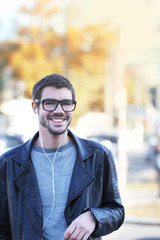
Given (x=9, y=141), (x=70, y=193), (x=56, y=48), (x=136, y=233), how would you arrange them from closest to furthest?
(x=70, y=193), (x=136, y=233), (x=9, y=141), (x=56, y=48)

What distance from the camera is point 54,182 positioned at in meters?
1.84

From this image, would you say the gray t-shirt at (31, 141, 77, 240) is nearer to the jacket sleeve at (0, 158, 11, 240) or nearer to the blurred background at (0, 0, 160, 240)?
the jacket sleeve at (0, 158, 11, 240)

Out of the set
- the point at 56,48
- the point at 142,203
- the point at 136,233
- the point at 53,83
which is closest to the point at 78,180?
the point at 53,83

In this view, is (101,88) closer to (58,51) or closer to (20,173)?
(58,51)

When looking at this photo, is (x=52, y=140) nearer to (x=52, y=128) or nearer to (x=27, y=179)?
(x=52, y=128)

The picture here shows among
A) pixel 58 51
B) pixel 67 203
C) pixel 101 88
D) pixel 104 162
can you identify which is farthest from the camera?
pixel 101 88

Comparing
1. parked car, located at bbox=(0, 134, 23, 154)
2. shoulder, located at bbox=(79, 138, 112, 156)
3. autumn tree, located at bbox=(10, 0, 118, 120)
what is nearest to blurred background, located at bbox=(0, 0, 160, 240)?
autumn tree, located at bbox=(10, 0, 118, 120)

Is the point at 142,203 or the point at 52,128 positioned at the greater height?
the point at 52,128

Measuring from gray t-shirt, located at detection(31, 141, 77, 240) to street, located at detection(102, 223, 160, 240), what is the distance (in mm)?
3140

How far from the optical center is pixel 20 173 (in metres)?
1.83

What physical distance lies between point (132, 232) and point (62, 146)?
3448 millimetres

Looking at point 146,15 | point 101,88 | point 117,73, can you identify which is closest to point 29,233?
point 117,73

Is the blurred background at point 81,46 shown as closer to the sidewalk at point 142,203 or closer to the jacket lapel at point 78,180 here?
the sidewalk at point 142,203

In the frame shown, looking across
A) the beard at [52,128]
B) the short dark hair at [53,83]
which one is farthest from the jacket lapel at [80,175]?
the short dark hair at [53,83]
